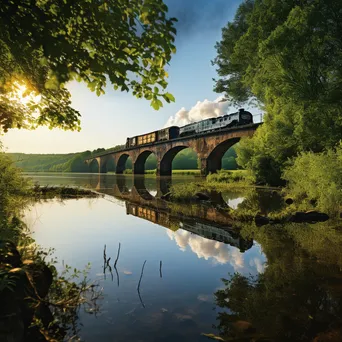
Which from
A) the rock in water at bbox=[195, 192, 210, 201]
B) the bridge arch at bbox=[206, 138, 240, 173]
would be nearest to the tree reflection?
the rock in water at bbox=[195, 192, 210, 201]

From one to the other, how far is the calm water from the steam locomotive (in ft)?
81.5

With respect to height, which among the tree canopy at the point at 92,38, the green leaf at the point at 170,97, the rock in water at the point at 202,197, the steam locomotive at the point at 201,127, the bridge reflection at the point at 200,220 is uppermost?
the steam locomotive at the point at 201,127

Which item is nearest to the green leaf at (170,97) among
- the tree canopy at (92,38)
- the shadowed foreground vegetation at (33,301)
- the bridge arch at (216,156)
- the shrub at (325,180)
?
the tree canopy at (92,38)

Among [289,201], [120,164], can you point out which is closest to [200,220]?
[289,201]

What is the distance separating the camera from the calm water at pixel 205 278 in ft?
11.0

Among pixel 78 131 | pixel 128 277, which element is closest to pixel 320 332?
pixel 128 277

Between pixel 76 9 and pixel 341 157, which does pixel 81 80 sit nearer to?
pixel 76 9

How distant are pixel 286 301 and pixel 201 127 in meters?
36.6

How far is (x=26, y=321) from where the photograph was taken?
3.04 meters

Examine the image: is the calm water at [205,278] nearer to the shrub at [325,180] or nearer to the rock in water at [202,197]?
the shrub at [325,180]

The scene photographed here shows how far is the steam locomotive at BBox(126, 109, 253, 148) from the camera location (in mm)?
32312

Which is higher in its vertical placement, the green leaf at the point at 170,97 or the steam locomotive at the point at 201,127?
the steam locomotive at the point at 201,127

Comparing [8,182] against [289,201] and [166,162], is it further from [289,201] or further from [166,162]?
[166,162]

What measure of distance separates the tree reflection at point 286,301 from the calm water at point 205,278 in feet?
0.04
